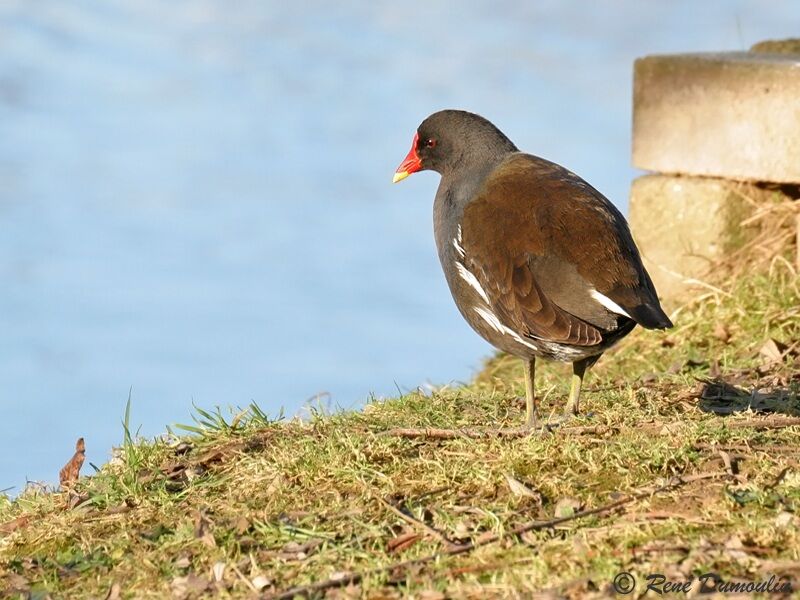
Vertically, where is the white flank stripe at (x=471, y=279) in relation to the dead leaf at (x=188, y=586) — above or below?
above

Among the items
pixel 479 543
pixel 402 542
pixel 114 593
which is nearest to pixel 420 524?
pixel 402 542

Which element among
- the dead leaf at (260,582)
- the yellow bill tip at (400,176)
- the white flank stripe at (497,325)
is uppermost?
the yellow bill tip at (400,176)

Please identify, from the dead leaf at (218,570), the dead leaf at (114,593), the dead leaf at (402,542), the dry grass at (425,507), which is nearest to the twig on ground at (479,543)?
the dry grass at (425,507)

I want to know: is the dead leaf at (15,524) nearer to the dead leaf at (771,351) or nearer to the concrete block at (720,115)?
the dead leaf at (771,351)

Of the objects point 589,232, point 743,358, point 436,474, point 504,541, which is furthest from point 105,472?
point 743,358

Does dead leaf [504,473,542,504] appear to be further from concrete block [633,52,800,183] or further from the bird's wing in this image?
concrete block [633,52,800,183]

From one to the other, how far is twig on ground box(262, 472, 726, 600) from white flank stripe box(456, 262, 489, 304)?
3.89ft

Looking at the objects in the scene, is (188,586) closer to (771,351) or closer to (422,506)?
(422,506)

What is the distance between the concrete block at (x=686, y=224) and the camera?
7.61 meters

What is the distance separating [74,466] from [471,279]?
66.7 inches

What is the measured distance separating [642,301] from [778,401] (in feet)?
3.38

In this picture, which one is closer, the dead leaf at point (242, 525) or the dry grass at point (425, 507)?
the dry grass at point (425, 507)

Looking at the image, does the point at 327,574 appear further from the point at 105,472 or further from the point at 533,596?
the point at 105,472

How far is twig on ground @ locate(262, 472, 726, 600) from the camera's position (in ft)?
11.2
